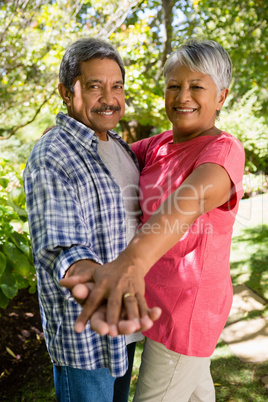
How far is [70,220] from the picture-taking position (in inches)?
55.9

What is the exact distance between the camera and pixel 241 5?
6.98 meters

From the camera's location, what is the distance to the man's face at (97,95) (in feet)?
5.97

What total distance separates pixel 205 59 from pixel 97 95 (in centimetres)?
56

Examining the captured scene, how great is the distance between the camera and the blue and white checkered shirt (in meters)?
1.38

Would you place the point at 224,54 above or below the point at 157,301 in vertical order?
above

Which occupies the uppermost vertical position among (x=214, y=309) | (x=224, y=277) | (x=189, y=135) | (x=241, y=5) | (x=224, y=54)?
(x=241, y=5)

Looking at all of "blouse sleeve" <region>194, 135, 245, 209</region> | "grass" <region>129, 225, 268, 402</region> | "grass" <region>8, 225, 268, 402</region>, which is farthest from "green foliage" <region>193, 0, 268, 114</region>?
"blouse sleeve" <region>194, 135, 245, 209</region>

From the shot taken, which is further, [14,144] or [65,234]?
[14,144]

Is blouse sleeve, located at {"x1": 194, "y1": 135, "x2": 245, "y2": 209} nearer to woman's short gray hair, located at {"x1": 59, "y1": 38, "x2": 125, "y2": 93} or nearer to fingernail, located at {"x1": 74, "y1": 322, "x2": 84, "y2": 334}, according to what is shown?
woman's short gray hair, located at {"x1": 59, "y1": 38, "x2": 125, "y2": 93}

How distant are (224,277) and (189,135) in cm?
76

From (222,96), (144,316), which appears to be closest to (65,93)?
(222,96)

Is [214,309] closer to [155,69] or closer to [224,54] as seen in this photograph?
[224,54]

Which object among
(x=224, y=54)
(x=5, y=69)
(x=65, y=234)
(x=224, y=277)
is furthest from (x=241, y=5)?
(x=65, y=234)

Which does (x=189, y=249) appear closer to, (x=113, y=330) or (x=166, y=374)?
(x=166, y=374)
